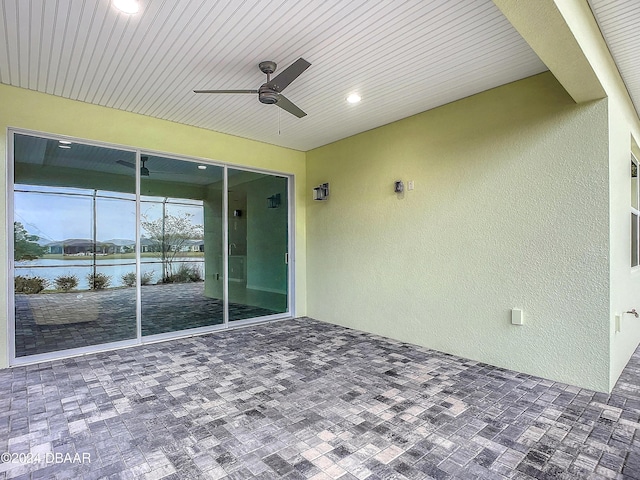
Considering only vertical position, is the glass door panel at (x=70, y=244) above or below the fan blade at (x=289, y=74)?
below

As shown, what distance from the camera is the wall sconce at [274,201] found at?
578 centimetres

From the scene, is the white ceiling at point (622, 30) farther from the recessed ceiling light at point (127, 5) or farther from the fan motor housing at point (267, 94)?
the recessed ceiling light at point (127, 5)

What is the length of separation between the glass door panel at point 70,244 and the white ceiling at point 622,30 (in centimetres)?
485

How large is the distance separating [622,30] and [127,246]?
5289 millimetres

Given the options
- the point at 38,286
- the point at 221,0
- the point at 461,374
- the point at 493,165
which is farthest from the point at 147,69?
the point at 461,374

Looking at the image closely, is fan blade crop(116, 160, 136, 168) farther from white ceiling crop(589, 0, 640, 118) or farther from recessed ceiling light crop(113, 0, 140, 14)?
white ceiling crop(589, 0, 640, 118)

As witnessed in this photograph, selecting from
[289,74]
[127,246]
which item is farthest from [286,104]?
[127,246]

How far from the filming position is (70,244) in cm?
392

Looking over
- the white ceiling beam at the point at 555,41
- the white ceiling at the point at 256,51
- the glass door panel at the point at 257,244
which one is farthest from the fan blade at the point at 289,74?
the glass door panel at the point at 257,244

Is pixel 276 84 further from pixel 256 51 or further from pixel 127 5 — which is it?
pixel 127 5

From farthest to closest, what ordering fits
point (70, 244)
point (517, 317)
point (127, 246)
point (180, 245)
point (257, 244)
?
point (257, 244) < point (180, 245) < point (127, 246) < point (70, 244) < point (517, 317)

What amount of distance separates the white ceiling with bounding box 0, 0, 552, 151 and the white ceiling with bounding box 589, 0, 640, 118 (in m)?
0.48

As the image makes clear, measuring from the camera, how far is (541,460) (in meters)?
2.02

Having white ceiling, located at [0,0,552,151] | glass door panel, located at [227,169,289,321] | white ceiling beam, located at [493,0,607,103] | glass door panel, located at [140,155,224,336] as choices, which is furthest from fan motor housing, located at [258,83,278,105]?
glass door panel, located at [227,169,289,321]
